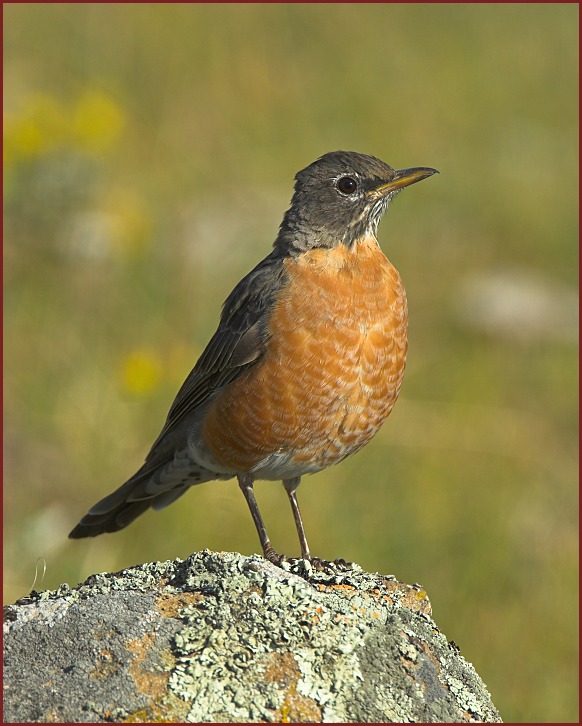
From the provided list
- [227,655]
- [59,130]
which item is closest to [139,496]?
[227,655]

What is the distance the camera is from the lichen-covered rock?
10.1 ft

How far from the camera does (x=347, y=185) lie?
564cm

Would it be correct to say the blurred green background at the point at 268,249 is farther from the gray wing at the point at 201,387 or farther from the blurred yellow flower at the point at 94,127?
the gray wing at the point at 201,387

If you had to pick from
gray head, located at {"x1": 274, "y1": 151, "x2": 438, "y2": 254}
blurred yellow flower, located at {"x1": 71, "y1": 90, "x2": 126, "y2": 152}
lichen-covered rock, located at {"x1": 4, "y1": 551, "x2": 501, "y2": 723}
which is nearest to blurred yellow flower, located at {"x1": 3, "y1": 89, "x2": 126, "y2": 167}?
blurred yellow flower, located at {"x1": 71, "y1": 90, "x2": 126, "y2": 152}

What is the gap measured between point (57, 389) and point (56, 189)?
1.44m

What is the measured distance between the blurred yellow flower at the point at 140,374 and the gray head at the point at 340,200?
4.24 ft

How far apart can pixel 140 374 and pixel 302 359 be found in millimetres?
1757

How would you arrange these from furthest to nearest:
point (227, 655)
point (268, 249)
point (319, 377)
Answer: point (268, 249), point (319, 377), point (227, 655)

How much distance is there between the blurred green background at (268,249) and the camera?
6.93 meters

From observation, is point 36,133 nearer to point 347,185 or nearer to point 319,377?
point 347,185

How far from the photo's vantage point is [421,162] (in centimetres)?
1262

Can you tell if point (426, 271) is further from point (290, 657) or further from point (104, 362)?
point (290, 657)

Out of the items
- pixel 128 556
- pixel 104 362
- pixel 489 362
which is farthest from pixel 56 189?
pixel 489 362

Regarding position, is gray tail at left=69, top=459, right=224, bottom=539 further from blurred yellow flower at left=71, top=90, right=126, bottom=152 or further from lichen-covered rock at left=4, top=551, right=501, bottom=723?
blurred yellow flower at left=71, top=90, right=126, bottom=152
